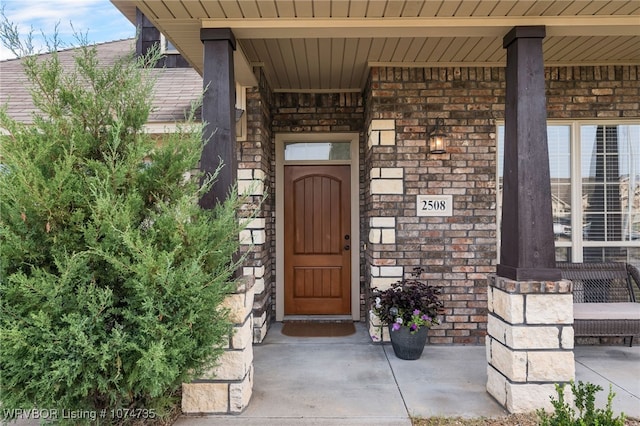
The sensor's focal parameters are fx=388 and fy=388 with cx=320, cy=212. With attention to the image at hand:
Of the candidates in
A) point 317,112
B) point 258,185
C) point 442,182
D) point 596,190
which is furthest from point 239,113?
point 596,190

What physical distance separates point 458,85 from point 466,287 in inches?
76.3

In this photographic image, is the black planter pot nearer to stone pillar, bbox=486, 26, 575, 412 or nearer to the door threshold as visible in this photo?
stone pillar, bbox=486, 26, 575, 412

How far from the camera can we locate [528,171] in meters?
2.45

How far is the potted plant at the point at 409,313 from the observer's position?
10.8 feet

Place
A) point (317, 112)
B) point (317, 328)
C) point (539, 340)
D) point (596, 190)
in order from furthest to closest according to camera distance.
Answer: point (317, 112) < point (317, 328) < point (596, 190) < point (539, 340)

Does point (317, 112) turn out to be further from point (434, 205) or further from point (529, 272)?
point (529, 272)

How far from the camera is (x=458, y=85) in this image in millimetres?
3732

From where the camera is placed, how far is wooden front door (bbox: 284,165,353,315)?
4590 mm

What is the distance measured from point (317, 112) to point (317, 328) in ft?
7.92

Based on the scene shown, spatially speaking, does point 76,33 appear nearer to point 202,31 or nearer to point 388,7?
point 202,31

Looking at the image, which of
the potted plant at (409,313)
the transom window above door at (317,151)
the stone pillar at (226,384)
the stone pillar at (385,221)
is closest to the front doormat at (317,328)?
A: the stone pillar at (385,221)

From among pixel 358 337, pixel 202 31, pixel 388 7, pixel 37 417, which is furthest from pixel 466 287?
pixel 37 417

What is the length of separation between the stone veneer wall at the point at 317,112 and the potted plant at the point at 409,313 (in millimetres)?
1138

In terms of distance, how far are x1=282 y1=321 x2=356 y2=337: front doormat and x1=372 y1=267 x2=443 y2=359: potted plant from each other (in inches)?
31.1
